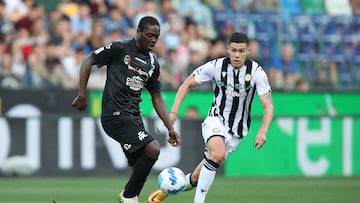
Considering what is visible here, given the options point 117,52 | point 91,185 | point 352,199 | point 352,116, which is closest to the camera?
point 117,52

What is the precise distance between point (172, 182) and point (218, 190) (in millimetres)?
4281

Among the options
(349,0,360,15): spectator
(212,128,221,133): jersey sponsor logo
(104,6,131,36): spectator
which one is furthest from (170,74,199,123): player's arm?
(349,0,360,15): spectator

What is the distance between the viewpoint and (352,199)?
1343 centimetres

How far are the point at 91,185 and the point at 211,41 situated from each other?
667cm

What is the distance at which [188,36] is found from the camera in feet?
71.3

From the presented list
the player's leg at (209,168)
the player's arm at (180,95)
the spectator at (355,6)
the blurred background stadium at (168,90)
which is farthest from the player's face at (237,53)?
the spectator at (355,6)

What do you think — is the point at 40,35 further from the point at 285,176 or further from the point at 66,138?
the point at 285,176

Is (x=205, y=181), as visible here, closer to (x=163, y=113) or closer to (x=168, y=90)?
(x=163, y=113)

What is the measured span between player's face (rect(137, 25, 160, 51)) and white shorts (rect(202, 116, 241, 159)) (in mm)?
1383

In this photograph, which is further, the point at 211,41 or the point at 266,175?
the point at 211,41

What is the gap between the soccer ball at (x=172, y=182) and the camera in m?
11.1

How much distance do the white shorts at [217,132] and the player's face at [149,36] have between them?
4.54 ft

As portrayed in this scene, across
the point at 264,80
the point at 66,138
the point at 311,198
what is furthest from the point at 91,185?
the point at 264,80

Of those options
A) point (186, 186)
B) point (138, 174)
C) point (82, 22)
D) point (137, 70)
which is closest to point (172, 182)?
point (138, 174)
